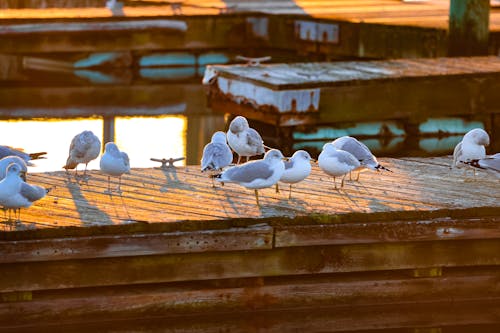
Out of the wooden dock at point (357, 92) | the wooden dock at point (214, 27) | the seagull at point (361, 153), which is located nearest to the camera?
the seagull at point (361, 153)

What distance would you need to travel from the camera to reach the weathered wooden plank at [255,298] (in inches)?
412

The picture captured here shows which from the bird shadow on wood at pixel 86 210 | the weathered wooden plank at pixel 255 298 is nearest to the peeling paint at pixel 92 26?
the bird shadow on wood at pixel 86 210

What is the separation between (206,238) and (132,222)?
584 mm

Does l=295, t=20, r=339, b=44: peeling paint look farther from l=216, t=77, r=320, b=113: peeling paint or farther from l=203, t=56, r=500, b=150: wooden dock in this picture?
l=216, t=77, r=320, b=113: peeling paint

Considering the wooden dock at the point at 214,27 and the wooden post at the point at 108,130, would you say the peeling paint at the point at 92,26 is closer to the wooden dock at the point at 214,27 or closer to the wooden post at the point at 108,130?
the wooden dock at the point at 214,27

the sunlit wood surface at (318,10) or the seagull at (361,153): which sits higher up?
the sunlit wood surface at (318,10)

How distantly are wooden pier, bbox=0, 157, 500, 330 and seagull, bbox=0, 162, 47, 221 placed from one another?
19cm

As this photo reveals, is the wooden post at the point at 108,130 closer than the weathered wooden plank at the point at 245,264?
No

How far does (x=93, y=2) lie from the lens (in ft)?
112

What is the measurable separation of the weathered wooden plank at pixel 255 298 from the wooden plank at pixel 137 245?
40 cm

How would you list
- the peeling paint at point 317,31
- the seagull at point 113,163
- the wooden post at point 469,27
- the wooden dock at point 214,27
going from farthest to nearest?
the wooden dock at point 214,27 → the peeling paint at point 317,31 → the wooden post at point 469,27 → the seagull at point 113,163

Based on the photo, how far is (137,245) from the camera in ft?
33.9

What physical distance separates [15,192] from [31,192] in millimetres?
161

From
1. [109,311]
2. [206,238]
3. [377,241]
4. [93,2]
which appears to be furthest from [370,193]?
[93,2]
